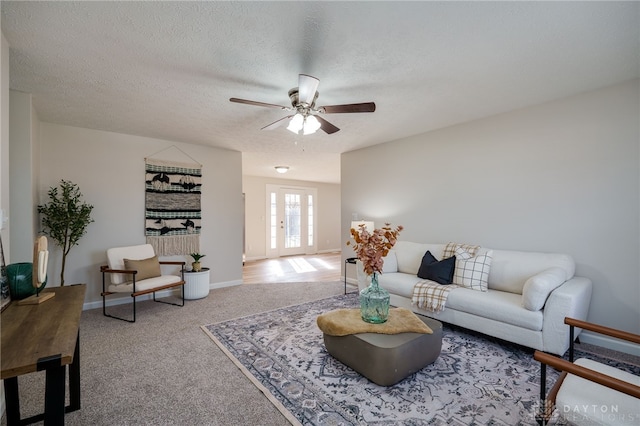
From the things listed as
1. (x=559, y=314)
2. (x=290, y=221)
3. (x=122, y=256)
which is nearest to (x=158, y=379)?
(x=122, y=256)

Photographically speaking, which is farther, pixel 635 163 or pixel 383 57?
pixel 635 163

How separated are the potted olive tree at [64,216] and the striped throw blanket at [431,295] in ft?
13.3

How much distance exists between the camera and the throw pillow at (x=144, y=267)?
11.9ft

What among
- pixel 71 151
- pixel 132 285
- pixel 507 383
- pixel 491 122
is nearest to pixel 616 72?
pixel 491 122

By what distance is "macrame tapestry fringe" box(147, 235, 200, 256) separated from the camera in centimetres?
435

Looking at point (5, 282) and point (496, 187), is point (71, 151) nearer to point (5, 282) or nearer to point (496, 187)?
point (5, 282)

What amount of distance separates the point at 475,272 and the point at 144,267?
3.95 m

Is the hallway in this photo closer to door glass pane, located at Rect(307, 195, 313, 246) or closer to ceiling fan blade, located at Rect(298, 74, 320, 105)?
door glass pane, located at Rect(307, 195, 313, 246)

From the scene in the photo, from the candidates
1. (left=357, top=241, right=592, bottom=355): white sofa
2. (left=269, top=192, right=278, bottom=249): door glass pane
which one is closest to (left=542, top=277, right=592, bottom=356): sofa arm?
(left=357, top=241, right=592, bottom=355): white sofa

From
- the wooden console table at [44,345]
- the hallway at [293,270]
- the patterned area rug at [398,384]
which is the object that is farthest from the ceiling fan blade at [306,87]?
the hallway at [293,270]

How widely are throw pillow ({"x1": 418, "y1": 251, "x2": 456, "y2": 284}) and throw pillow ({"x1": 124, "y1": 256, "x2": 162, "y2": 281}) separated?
341 centimetres

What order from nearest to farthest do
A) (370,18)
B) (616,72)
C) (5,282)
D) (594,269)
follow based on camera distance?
(5,282)
(370,18)
(616,72)
(594,269)

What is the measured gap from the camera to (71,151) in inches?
148

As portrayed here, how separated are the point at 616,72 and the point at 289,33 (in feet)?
9.01
